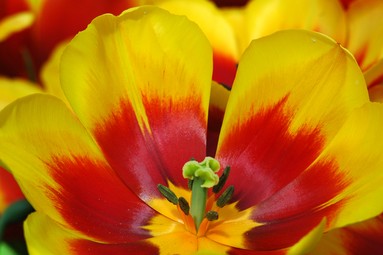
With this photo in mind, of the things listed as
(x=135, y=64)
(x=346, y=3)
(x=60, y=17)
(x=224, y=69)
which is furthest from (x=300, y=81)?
(x=60, y=17)

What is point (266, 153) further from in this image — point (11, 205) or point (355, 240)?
point (11, 205)

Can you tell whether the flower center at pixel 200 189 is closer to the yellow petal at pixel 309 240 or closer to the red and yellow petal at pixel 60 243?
the red and yellow petal at pixel 60 243

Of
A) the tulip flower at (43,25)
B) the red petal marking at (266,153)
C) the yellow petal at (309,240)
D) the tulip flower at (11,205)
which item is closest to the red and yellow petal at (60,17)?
the tulip flower at (43,25)

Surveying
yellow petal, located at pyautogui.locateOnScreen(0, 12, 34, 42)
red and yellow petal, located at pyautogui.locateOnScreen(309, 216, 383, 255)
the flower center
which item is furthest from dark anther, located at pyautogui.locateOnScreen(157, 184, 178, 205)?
yellow petal, located at pyautogui.locateOnScreen(0, 12, 34, 42)

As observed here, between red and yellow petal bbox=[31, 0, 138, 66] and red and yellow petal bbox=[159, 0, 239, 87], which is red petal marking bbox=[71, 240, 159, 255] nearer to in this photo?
red and yellow petal bbox=[159, 0, 239, 87]

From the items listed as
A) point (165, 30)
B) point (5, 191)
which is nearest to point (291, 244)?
point (165, 30)
